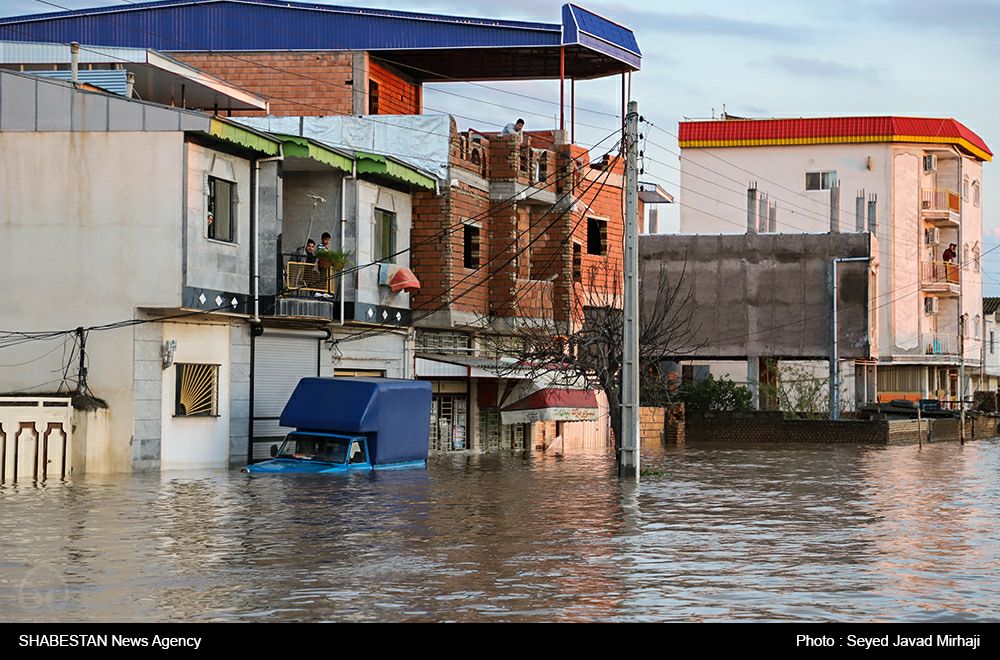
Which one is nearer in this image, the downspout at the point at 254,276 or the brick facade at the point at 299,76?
the downspout at the point at 254,276

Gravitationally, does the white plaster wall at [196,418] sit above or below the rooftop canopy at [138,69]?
below

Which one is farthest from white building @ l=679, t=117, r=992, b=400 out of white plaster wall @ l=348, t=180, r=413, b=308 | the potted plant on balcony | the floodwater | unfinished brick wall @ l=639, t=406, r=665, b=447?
the floodwater

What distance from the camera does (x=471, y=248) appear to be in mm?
43781

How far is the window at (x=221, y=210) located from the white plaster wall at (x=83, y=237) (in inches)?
62.9

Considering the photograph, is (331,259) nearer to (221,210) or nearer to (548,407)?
(221,210)

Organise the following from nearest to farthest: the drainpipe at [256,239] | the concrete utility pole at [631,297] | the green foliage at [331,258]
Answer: the concrete utility pole at [631,297] < the drainpipe at [256,239] < the green foliage at [331,258]

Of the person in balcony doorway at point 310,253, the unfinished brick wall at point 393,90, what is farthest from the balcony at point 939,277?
the person in balcony doorway at point 310,253

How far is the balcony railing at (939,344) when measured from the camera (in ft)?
A: 268

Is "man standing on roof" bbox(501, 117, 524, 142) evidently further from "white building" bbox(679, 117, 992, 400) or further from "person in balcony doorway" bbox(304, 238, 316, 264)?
"white building" bbox(679, 117, 992, 400)

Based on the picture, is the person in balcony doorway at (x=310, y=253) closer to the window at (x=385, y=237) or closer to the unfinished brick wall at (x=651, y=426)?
the window at (x=385, y=237)

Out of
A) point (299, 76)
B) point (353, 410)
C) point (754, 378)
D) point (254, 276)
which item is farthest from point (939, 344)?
point (353, 410)

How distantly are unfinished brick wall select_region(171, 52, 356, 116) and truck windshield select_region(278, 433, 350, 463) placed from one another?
1791 cm

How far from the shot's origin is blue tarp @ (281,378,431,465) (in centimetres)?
3136

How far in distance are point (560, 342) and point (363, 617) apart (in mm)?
26916
